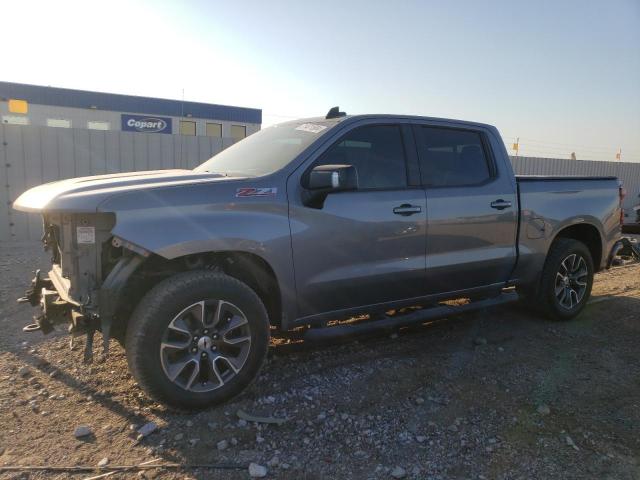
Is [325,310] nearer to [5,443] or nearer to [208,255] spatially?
[208,255]

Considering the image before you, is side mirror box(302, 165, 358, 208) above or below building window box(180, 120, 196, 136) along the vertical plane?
below

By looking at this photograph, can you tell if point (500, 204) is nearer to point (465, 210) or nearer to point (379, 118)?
point (465, 210)

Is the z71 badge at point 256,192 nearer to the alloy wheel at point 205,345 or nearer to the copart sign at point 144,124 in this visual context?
the alloy wheel at point 205,345

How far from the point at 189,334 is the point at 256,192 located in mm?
994

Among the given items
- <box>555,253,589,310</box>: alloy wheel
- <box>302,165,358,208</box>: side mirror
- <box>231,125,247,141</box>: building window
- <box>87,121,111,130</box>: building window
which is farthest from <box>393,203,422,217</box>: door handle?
<box>231,125,247,141</box>: building window

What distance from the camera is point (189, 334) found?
10.2ft

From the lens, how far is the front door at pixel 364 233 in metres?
3.50

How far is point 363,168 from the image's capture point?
3871 millimetres

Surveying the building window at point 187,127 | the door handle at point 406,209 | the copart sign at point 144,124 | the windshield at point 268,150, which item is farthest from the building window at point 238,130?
the door handle at point 406,209

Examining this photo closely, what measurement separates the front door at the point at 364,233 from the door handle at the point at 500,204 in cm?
82

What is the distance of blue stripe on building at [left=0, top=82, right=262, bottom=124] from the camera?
22.4 metres

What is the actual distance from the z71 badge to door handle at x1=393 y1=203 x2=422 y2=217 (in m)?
0.99

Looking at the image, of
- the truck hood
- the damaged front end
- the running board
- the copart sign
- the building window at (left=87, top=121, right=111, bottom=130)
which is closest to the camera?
the truck hood

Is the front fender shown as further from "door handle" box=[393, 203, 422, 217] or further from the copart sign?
the copart sign
